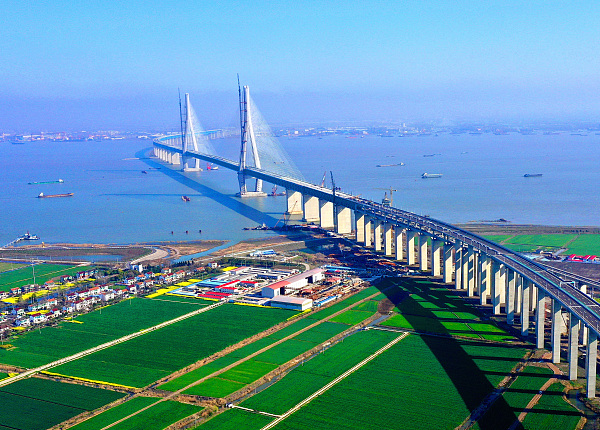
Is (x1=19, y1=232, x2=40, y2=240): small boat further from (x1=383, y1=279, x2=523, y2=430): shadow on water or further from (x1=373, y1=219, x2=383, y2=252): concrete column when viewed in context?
(x1=383, y1=279, x2=523, y2=430): shadow on water

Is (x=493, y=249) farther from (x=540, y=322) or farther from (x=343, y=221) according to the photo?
(x=343, y=221)

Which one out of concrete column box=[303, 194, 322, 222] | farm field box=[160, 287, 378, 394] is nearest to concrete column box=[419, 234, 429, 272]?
farm field box=[160, 287, 378, 394]

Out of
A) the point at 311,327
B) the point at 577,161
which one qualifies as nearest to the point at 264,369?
the point at 311,327

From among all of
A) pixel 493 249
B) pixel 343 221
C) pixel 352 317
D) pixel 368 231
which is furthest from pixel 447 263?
pixel 343 221

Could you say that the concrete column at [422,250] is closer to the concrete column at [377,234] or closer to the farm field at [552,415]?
the concrete column at [377,234]

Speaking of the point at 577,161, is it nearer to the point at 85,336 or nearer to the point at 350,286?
the point at 350,286

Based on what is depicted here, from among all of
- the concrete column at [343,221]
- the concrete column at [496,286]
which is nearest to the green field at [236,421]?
the concrete column at [496,286]
